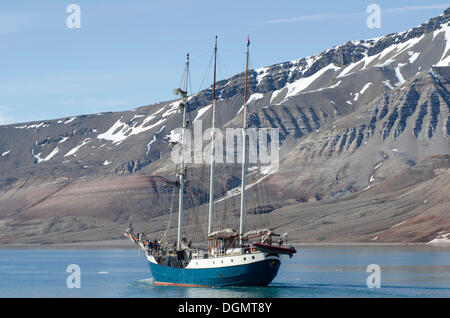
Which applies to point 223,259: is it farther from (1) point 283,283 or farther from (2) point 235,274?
(1) point 283,283

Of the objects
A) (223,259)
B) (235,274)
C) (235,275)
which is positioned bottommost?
(235,275)

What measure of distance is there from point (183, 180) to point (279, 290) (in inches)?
839

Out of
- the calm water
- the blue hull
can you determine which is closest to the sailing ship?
the blue hull

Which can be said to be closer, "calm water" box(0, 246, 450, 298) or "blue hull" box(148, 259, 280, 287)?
"blue hull" box(148, 259, 280, 287)

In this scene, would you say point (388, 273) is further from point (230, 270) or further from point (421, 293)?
point (230, 270)

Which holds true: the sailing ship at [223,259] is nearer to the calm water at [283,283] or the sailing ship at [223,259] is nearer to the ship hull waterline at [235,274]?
the ship hull waterline at [235,274]

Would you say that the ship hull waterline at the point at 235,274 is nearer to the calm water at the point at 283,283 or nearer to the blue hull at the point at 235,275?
the blue hull at the point at 235,275

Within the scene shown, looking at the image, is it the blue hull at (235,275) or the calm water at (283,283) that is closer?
the blue hull at (235,275)

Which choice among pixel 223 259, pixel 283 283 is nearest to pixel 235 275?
pixel 223 259

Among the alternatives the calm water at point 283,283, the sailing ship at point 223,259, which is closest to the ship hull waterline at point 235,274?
the sailing ship at point 223,259

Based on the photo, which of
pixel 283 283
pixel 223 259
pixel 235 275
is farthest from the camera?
pixel 283 283

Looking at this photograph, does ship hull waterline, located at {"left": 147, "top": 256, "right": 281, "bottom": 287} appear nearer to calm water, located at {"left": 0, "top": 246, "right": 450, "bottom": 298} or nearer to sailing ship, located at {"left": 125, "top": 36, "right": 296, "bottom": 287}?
sailing ship, located at {"left": 125, "top": 36, "right": 296, "bottom": 287}

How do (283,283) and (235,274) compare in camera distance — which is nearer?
(235,274)
